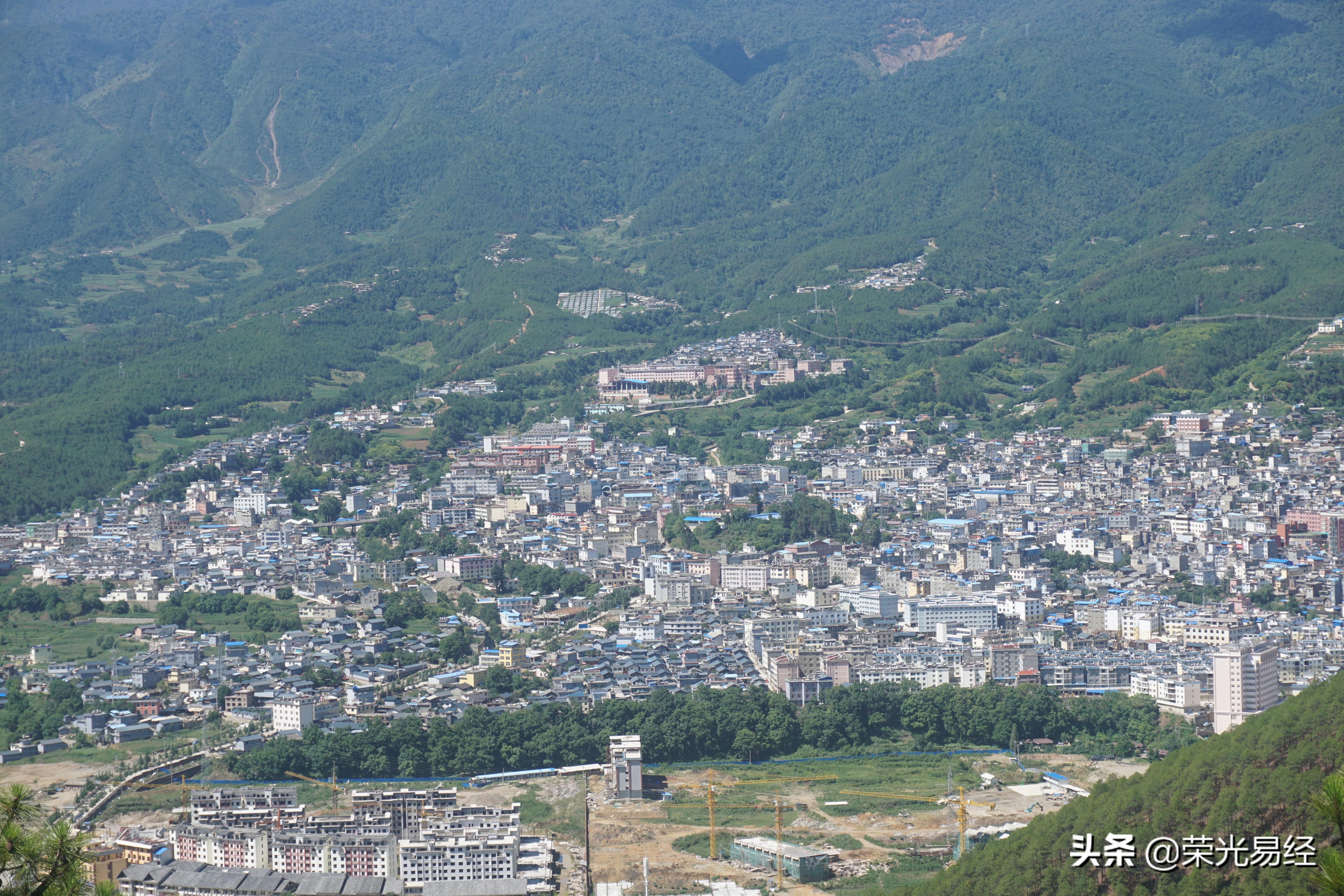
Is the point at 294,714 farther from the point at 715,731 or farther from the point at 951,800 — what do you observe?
the point at 951,800

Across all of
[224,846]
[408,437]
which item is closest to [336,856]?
[224,846]

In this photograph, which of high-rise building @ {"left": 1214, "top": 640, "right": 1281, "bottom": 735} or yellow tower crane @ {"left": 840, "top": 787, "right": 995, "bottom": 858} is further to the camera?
high-rise building @ {"left": 1214, "top": 640, "right": 1281, "bottom": 735}

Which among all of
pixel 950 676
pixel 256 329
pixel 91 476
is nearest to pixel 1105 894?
pixel 950 676

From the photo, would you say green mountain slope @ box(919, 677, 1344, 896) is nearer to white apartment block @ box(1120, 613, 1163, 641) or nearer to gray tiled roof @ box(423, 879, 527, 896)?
gray tiled roof @ box(423, 879, 527, 896)

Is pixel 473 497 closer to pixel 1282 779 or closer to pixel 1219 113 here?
pixel 1282 779

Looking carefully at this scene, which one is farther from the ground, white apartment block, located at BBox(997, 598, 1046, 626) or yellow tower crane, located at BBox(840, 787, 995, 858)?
white apartment block, located at BBox(997, 598, 1046, 626)

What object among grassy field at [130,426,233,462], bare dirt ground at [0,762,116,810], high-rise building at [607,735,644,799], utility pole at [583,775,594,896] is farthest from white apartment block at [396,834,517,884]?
grassy field at [130,426,233,462]

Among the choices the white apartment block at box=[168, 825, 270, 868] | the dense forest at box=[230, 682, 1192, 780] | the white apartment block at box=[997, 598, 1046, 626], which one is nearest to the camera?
the white apartment block at box=[168, 825, 270, 868]
